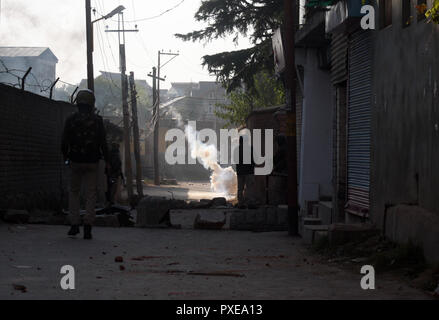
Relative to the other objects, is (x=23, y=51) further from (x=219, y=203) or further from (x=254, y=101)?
(x=219, y=203)

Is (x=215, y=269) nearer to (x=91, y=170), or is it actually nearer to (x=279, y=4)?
(x=91, y=170)

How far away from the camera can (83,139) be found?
427 inches

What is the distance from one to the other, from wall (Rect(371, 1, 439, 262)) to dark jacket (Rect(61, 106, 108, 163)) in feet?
13.3

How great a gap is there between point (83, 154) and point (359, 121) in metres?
4.70

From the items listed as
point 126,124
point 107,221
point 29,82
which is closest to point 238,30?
point 126,124

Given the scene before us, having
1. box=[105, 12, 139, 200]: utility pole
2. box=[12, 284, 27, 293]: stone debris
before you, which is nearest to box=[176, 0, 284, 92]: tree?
box=[105, 12, 139, 200]: utility pole

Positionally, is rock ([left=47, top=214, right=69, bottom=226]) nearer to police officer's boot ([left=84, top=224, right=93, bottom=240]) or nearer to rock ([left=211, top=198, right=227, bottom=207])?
police officer's boot ([left=84, top=224, right=93, bottom=240])

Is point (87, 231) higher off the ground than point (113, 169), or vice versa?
point (113, 169)

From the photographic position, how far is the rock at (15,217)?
13.1 meters

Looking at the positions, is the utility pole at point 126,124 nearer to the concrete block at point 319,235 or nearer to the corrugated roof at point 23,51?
the concrete block at point 319,235

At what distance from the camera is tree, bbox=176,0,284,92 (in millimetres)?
30422

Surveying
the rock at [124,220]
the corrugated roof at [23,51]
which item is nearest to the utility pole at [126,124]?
the rock at [124,220]

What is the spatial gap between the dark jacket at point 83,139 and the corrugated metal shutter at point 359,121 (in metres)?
4.20
